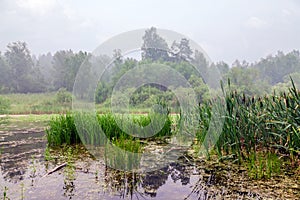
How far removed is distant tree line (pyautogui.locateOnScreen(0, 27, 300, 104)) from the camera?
4.62m

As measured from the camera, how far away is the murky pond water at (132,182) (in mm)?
2727

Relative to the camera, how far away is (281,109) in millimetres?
3678

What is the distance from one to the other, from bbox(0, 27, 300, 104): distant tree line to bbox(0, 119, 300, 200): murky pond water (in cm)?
140

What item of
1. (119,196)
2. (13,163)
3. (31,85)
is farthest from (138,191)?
(31,85)

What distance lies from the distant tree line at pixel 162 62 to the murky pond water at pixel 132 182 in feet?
4.58

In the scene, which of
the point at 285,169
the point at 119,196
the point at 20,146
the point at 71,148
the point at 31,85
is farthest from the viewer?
the point at 31,85

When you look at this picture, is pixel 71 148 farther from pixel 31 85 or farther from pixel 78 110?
pixel 31 85

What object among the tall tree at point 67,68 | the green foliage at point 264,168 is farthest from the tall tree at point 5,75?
the green foliage at point 264,168

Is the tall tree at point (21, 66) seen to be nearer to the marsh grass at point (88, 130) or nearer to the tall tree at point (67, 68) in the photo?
the tall tree at point (67, 68)

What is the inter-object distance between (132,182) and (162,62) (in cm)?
231

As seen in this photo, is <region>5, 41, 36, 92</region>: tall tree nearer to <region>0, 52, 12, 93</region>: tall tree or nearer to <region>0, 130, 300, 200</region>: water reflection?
<region>0, 52, 12, 93</region>: tall tree

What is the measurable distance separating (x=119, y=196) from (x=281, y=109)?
229cm

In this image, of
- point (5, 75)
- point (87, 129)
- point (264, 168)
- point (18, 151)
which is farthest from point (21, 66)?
point (264, 168)

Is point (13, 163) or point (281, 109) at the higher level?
point (281, 109)
